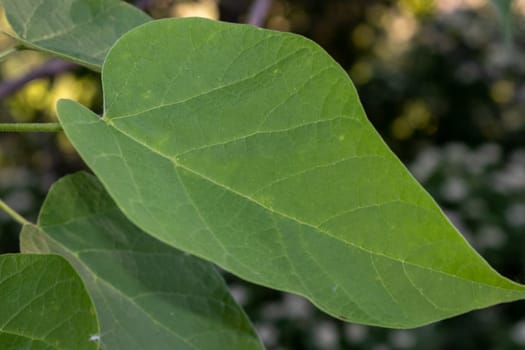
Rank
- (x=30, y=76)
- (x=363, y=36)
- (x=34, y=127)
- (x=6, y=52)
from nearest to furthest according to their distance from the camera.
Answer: (x=34, y=127) < (x=6, y=52) < (x=30, y=76) < (x=363, y=36)

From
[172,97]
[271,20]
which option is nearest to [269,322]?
[271,20]

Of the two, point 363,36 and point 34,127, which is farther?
point 363,36

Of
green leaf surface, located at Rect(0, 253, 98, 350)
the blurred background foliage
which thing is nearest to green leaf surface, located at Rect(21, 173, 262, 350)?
green leaf surface, located at Rect(0, 253, 98, 350)

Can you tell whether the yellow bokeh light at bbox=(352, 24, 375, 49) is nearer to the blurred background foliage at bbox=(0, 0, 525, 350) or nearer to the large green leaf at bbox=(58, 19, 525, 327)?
the blurred background foliage at bbox=(0, 0, 525, 350)

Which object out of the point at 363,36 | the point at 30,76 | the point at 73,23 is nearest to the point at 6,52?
the point at 73,23

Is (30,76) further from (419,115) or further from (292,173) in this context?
(419,115)

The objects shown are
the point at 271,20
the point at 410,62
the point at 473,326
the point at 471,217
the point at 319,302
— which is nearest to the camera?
the point at 319,302

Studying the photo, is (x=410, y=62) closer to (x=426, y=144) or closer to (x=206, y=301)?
(x=426, y=144)
